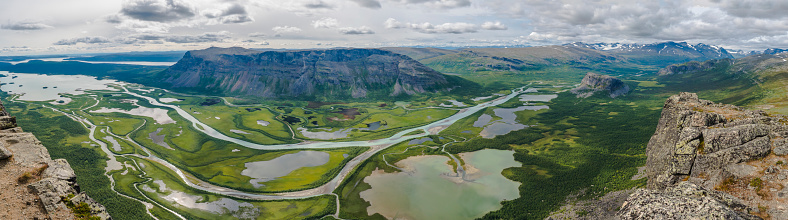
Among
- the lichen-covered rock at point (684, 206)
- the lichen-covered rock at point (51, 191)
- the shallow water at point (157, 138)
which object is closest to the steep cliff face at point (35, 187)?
the lichen-covered rock at point (51, 191)

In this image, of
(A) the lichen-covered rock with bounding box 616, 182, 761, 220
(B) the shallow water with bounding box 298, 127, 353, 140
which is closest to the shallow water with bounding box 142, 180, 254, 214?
(B) the shallow water with bounding box 298, 127, 353, 140

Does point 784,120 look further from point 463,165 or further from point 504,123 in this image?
point 504,123

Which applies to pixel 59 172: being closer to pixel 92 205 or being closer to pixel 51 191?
pixel 51 191

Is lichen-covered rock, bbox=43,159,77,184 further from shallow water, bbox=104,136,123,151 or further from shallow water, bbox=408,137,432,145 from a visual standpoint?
shallow water, bbox=104,136,123,151

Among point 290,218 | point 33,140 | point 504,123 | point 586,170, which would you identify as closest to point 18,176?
point 33,140

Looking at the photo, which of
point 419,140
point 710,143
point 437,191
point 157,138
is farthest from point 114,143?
point 710,143

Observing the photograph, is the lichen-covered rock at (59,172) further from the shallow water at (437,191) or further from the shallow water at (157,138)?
the shallow water at (157,138)
